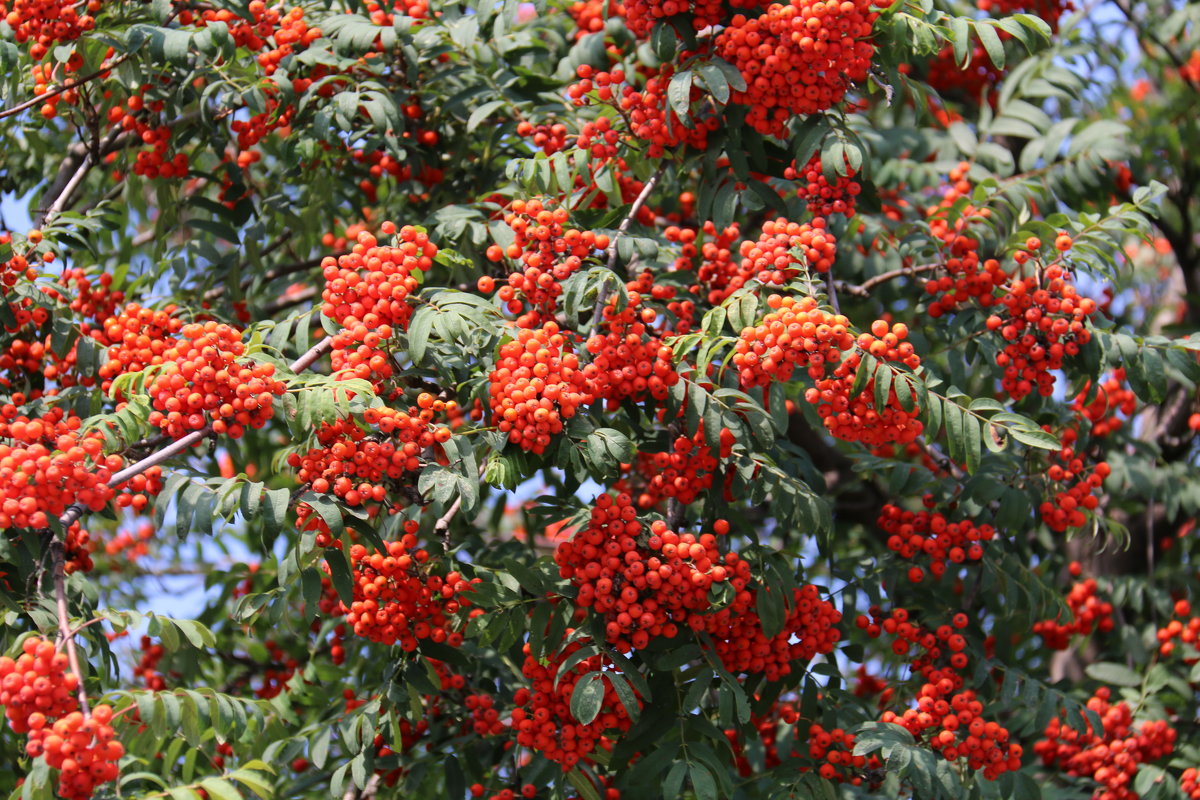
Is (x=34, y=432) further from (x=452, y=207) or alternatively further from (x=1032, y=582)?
(x=1032, y=582)

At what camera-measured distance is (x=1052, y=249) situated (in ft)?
14.8

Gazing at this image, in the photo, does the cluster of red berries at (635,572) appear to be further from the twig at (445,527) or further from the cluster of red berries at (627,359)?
the twig at (445,527)

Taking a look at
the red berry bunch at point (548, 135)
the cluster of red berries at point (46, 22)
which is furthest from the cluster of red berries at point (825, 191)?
the cluster of red berries at point (46, 22)

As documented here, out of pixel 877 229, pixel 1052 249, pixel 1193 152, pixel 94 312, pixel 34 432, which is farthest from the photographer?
pixel 1193 152

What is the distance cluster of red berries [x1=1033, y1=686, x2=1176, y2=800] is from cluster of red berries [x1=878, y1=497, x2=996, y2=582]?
2.75ft

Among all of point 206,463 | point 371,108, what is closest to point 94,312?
point 206,463

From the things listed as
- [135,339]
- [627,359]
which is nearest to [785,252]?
[627,359]

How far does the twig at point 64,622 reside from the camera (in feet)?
10.2

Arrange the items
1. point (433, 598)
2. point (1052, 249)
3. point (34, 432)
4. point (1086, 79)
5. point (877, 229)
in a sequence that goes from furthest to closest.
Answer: point (1086, 79) → point (877, 229) → point (1052, 249) → point (433, 598) → point (34, 432)

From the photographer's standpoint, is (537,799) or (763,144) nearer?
(537,799)

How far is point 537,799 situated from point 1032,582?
203 cm

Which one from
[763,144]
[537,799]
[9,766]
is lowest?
[9,766]

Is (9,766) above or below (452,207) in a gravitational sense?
below

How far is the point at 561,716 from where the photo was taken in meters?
3.86
